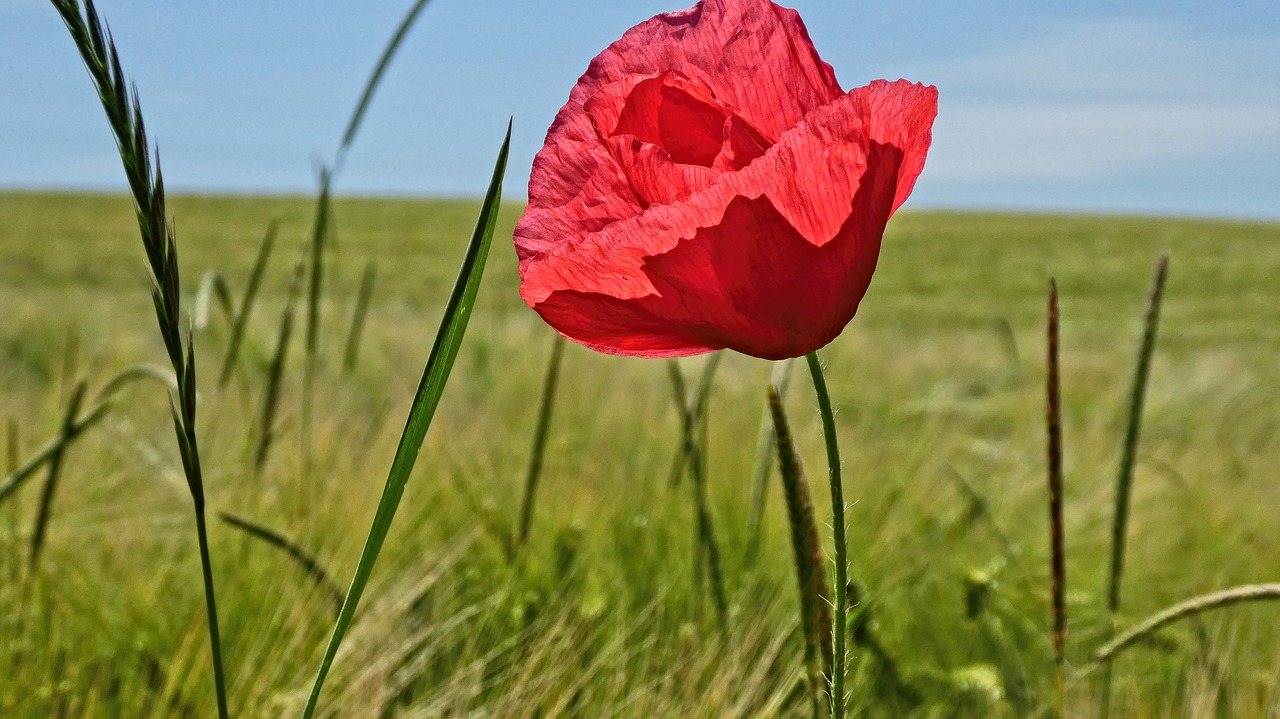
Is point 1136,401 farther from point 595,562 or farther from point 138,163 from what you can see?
point 138,163

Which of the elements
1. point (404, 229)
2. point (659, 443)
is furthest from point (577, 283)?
point (404, 229)

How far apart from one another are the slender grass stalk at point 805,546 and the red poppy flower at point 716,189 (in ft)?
0.24

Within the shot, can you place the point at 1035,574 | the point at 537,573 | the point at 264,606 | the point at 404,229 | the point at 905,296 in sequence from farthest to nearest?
the point at 404,229 < the point at 905,296 < the point at 1035,574 < the point at 537,573 < the point at 264,606

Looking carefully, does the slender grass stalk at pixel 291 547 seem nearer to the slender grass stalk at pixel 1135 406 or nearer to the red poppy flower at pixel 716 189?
the red poppy flower at pixel 716 189

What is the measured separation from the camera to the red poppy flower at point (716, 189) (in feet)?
1.49

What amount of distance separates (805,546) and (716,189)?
0.23 m

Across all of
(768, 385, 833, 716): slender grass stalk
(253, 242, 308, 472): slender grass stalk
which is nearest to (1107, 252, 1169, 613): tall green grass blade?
(768, 385, 833, 716): slender grass stalk

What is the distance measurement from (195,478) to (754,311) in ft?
0.85

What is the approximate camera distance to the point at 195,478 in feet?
1.51

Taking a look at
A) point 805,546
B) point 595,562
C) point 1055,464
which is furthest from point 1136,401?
point 595,562

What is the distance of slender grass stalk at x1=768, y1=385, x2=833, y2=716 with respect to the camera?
0.56 m

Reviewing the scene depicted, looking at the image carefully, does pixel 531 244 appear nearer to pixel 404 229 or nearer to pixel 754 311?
pixel 754 311

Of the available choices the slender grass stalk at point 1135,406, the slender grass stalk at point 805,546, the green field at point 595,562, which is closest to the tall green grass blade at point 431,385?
the slender grass stalk at point 805,546

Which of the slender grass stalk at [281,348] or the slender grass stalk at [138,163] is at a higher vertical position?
the slender grass stalk at [138,163]
